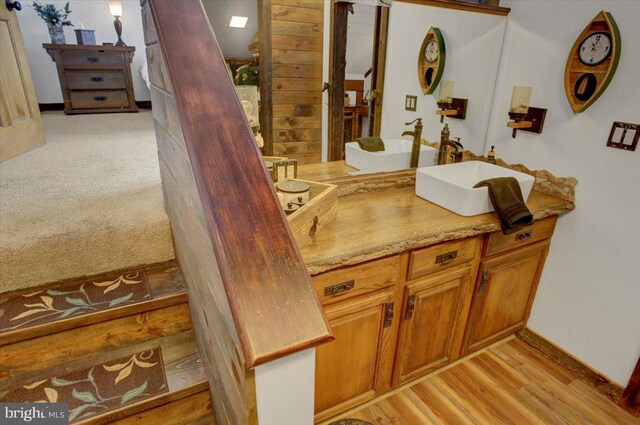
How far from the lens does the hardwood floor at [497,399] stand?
170cm

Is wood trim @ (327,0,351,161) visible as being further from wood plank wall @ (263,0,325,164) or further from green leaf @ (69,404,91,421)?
green leaf @ (69,404,91,421)

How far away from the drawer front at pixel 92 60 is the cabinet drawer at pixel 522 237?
445cm

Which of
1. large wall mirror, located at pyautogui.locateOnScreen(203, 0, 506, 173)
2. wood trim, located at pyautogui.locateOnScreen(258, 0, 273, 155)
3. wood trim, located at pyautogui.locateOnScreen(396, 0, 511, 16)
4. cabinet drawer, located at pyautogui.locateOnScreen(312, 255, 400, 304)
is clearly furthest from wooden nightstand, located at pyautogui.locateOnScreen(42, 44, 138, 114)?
cabinet drawer, located at pyautogui.locateOnScreen(312, 255, 400, 304)

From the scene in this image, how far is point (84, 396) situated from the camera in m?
A: 1.12

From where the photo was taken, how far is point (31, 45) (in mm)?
4234

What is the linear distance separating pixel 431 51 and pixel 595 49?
0.76m

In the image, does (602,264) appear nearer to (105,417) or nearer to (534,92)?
(534,92)

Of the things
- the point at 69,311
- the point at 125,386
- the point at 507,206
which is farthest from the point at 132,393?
the point at 507,206

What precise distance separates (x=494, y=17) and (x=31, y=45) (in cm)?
498

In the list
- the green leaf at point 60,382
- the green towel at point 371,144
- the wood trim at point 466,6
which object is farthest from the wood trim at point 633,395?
the green leaf at point 60,382

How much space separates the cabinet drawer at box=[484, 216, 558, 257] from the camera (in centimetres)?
172

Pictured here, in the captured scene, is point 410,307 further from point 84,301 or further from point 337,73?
point 84,301

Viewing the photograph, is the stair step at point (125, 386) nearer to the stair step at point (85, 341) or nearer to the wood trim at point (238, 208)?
the stair step at point (85, 341)

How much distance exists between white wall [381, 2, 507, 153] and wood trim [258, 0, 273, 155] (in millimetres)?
660
